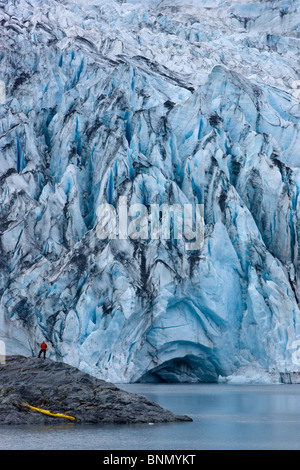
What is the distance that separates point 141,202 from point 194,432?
13942 millimetres

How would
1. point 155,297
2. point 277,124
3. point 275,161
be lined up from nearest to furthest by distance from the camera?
1. point 155,297
2. point 275,161
3. point 277,124

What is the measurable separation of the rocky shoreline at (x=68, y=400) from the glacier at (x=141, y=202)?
8.70 meters

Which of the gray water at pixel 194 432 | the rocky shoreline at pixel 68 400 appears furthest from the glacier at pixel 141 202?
the rocky shoreline at pixel 68 400

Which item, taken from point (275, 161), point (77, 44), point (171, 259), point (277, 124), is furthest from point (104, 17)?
point (171, 259)

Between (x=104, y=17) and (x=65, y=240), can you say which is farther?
(x=104, y=17)

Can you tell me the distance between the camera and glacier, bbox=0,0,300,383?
74.8 ft

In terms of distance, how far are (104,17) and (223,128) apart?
16752 mm

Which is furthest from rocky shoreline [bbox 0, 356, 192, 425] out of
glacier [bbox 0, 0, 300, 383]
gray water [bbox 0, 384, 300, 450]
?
glacier [bbox 0, 0, 300, 383]

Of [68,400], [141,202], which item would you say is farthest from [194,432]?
[141,202]

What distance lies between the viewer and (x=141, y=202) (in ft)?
82.3

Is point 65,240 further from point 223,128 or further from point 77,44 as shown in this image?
point 77,44

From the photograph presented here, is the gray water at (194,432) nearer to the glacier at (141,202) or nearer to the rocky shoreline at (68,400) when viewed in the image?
the rocky shoreline at (68,400)

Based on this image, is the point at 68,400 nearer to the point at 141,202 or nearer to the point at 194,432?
the point at 194,432

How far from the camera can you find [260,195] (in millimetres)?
26672
